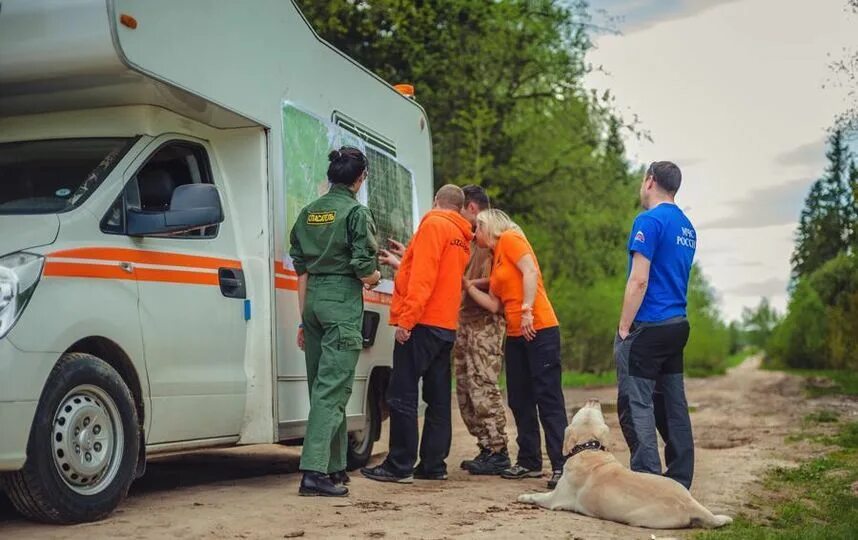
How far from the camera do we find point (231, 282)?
7.30 m

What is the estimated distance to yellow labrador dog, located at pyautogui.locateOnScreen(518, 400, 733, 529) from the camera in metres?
6.56

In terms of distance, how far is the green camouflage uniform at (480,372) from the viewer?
30.0 ft

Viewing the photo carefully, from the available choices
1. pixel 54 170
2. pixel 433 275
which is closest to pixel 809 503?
pixel 433 275

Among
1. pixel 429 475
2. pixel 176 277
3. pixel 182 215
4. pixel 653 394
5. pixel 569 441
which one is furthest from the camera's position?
pixel 429 475

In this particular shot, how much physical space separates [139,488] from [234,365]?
3.94 feet

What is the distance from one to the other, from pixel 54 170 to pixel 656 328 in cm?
380

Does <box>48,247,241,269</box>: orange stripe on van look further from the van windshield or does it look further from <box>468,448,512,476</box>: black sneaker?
<box>468,448,512,476</box>: black sneaker

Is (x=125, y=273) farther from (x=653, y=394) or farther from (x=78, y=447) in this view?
(x=653, y=394)

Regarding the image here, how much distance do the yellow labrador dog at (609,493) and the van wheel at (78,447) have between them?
2.63m

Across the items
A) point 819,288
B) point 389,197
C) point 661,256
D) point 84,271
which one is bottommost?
point 84,271

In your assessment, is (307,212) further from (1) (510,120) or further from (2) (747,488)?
(1) (510,120)

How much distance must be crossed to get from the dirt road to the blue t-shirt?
134cm

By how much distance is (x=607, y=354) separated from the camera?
1702 inches

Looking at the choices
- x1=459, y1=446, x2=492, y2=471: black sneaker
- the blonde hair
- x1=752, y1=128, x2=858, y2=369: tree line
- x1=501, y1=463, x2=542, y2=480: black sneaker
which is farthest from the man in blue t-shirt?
x1=752, y1=128, x2=858, y2=369: tree line
